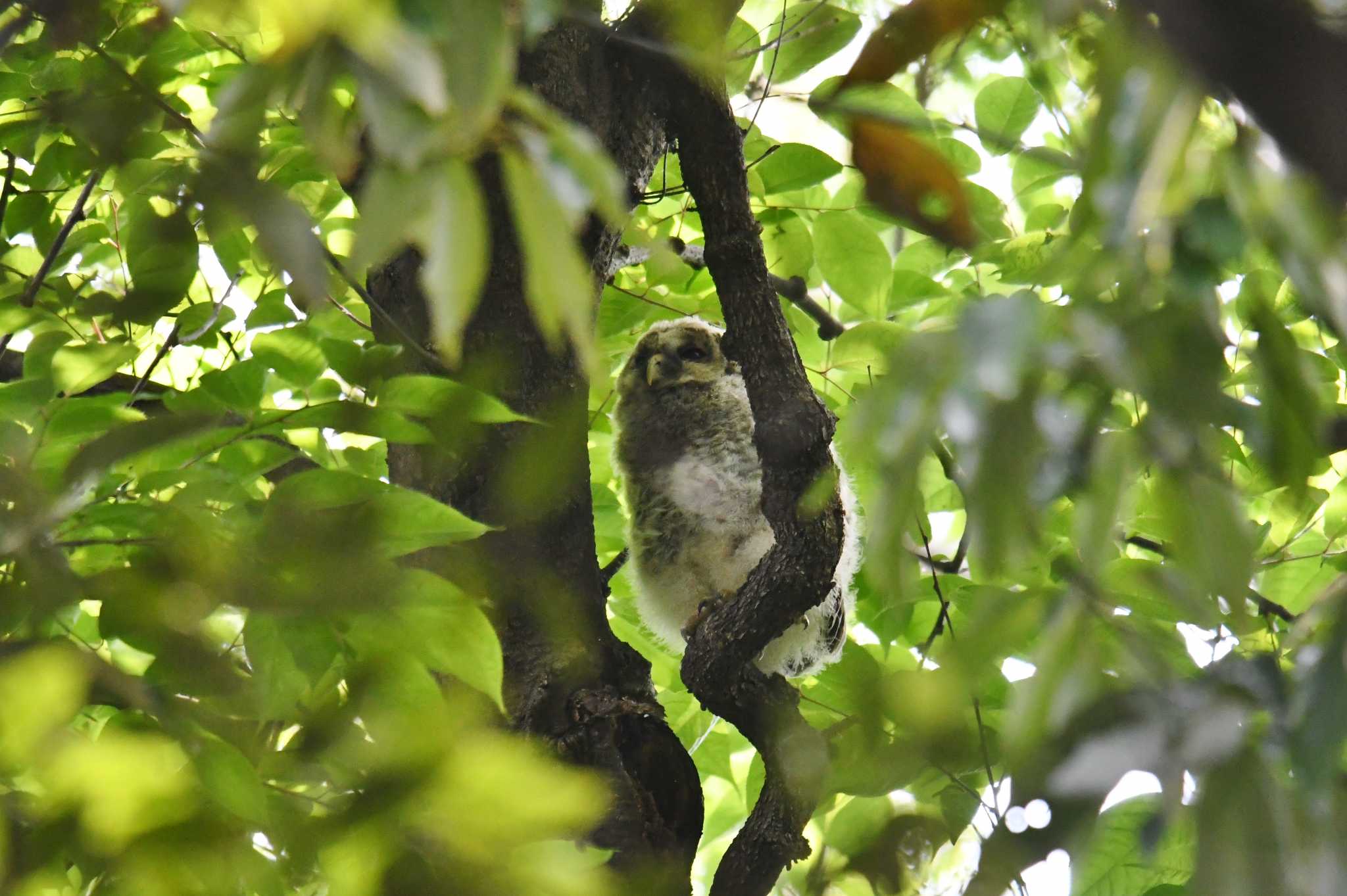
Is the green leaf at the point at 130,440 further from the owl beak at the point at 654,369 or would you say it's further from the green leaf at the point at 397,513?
the owl beak at the point at 654,369

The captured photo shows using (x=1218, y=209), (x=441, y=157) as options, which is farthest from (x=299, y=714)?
(x=1218, y=209)

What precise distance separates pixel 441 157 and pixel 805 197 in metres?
1.91

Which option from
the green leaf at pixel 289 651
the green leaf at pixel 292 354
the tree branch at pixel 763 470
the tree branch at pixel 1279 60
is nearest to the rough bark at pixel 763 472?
the tree branch at pixel 763 470

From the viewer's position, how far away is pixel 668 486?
252 cm

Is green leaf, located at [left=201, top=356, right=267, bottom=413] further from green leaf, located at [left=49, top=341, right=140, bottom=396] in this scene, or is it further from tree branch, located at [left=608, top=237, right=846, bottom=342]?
tree branch, located at [left=608, top=237, right=846, bottom=342]

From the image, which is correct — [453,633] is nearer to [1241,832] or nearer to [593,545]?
[1241,832]

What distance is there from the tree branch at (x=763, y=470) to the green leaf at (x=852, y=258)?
0.64 meters

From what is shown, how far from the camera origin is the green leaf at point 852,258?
227cm

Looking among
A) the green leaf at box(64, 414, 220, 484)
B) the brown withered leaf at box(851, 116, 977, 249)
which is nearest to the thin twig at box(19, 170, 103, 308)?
the green leaf at box(64, 414, 220, 484)

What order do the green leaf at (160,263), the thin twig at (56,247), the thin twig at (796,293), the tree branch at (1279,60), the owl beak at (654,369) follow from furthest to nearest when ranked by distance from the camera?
the owl beak at (654,369)
the thin twig at (796,293)
the thin twig at (56,247)
the green leaf at (160,263)
the tree branch at (1279,60)

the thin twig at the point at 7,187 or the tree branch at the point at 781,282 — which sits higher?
the thin twig at the point at 7,187

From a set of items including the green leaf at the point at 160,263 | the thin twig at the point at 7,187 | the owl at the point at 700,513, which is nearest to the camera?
the green leaf at the point at 160,263

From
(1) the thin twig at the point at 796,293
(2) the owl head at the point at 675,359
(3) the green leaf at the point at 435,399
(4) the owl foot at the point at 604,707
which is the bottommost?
(2) the owl head at the point at 675,359

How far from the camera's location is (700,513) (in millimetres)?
2449
